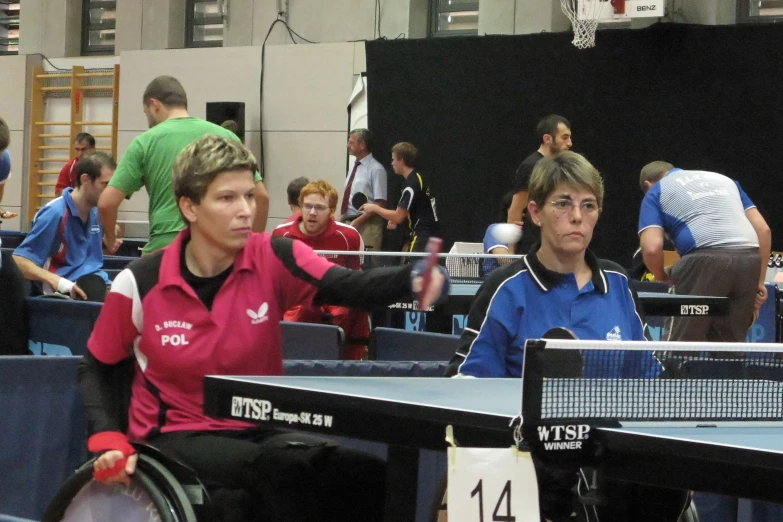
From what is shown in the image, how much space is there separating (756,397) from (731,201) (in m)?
4.12

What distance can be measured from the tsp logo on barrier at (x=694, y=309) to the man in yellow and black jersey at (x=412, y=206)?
5.00 m

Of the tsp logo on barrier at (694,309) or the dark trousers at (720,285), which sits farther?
the dark trousers at (720,285)

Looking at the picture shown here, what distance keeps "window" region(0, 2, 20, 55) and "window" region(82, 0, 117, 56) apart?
1.29 metres

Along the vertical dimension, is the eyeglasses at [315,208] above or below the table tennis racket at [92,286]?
above

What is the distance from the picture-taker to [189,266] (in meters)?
2.64

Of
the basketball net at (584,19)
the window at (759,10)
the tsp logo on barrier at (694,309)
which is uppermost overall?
the window at (759,10)

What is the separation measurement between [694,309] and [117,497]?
10.7ft

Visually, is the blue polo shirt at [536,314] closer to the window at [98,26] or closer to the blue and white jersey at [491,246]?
the blue and white jersey at [491,246]

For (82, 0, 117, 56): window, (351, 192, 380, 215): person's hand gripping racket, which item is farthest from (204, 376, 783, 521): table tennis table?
(82, 0, 117, 56): window

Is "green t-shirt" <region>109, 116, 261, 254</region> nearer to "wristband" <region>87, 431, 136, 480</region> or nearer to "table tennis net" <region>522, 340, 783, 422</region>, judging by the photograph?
"wristband" <region>87, 431, 136, 480</region>

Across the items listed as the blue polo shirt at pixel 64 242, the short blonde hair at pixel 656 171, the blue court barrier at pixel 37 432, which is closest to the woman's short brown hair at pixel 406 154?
the short blonde hair at pixel 656 171

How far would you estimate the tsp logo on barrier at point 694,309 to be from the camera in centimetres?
500

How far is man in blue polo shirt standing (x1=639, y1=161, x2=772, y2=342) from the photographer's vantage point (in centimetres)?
605

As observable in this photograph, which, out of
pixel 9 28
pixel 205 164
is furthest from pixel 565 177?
pixel 9 28
